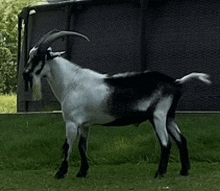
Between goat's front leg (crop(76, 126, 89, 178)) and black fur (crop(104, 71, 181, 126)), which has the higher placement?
black fur (crop(104, 71, 181, 126))

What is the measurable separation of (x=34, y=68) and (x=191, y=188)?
2.59 meters

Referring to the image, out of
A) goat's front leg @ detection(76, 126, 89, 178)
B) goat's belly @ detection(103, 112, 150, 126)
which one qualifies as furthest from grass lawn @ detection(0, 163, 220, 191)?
goat's belly @ detection(103, 112, 150, 126)

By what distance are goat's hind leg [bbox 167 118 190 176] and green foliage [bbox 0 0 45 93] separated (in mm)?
21602

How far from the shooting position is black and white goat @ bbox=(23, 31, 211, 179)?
655 cm

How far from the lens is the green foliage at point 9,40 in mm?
27406

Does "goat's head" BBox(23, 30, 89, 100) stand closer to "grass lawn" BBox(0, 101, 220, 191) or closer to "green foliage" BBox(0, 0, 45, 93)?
"grass lawn" BBox(0, 101, 220, 191)

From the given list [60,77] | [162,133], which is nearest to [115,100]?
[162,133]

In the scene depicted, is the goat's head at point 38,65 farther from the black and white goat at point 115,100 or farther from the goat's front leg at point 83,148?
the goat's front leg at point 83,148

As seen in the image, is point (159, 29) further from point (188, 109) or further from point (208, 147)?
point (208, 147)

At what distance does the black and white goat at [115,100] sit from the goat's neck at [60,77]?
0.5 inches

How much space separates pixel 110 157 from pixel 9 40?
75.2ft

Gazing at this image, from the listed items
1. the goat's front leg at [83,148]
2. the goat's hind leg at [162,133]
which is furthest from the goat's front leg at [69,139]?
the goat's hind leg at [162,133]

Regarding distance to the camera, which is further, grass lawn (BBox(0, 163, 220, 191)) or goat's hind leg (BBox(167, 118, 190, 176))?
goat's hind leg (BBox(167, 118, 190, 176))

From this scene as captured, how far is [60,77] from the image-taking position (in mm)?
6965
